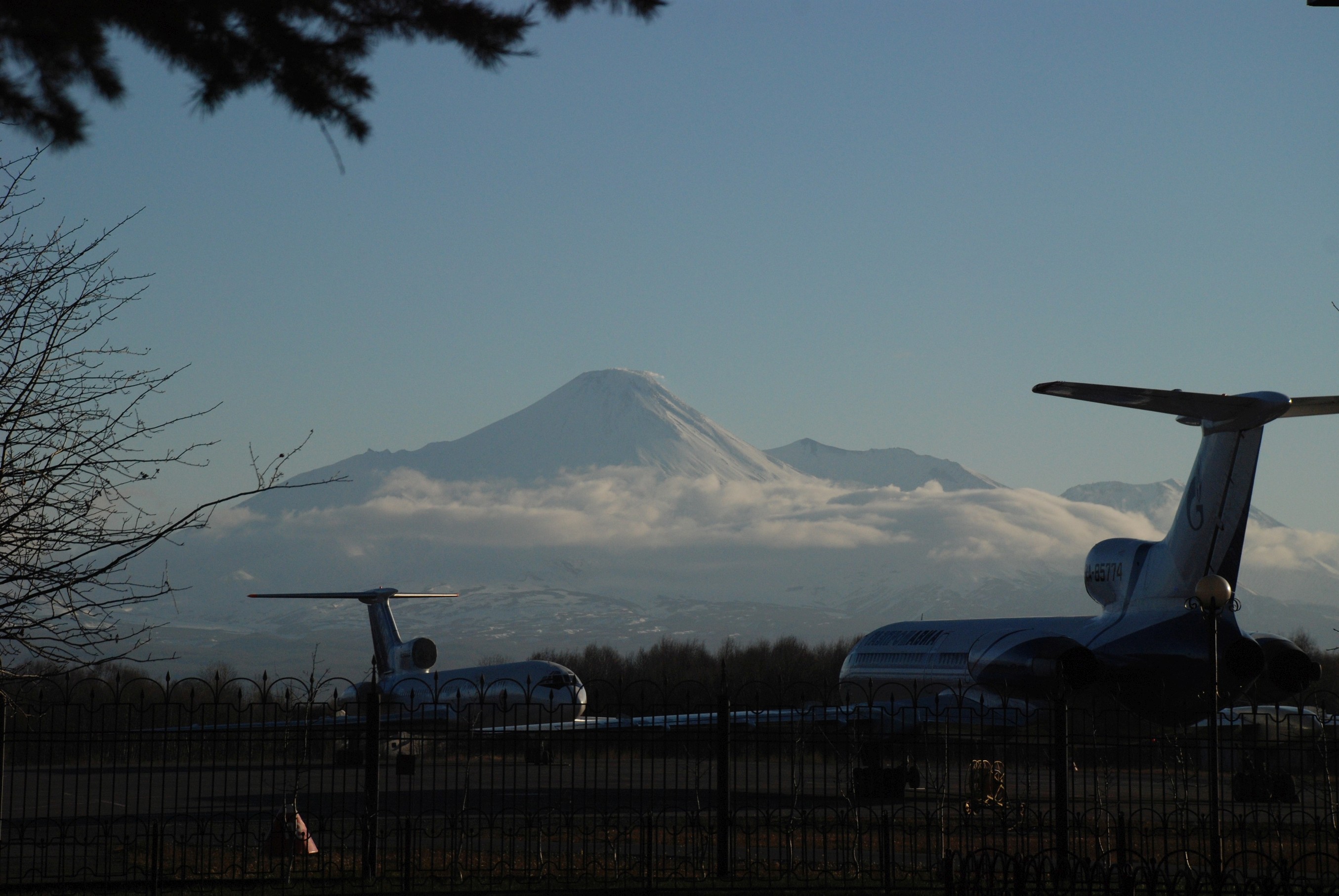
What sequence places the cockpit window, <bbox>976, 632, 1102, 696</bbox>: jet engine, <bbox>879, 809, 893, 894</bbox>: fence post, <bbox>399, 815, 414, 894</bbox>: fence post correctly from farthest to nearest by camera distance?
the cockpit window → <bbox>976, 632, 1102, 696</bbox>: jet engine → <bbox>879, 809, 893, 894</bbox>: fence post → <bbox>399, 815, 414, 894</bbox>: fence post

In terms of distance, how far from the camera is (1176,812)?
15.8m

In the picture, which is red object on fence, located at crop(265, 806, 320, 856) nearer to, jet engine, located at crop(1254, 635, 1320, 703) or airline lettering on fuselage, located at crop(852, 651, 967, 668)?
jet engine, located at crop(1254, 635, 1320, 703)

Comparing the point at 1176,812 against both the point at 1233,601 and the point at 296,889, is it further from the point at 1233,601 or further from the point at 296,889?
the point at 296,889

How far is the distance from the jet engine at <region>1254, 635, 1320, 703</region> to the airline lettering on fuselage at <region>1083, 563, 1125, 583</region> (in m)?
4.56

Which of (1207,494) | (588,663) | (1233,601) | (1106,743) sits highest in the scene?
(1207,494)

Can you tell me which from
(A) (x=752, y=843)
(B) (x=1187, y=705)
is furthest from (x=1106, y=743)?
(B) (x=1187, y=705)

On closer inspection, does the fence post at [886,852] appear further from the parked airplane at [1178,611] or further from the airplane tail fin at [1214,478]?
the airplane tail fin at [1214,478]

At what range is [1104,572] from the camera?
3022cm

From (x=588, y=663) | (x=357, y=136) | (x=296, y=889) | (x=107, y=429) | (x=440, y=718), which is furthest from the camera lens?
(x=588, y=663)

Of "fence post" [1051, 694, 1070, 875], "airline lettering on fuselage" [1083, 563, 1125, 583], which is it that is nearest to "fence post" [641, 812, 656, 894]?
"fence post" [1051, 694, 1070, 875]

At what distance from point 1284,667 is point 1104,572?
5.76 m

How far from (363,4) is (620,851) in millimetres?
14433

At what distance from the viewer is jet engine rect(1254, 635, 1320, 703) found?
2465 centimetres

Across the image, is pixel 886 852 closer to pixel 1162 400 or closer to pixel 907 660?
pixel 1162 400
